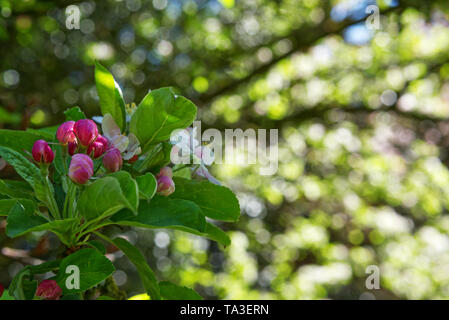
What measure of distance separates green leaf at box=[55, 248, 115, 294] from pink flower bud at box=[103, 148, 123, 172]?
12 centimetres

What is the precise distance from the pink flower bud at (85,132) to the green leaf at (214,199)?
16 cm

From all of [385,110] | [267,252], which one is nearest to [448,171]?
[385,110]

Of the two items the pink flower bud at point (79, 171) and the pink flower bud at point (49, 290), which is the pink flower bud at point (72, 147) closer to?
the pink flower bud at point (79, 171)

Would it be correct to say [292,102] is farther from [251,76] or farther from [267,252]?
[267,252]

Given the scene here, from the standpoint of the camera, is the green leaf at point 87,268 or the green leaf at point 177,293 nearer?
the green leaf at point 87,268

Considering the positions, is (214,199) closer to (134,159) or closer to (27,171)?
(134,159)

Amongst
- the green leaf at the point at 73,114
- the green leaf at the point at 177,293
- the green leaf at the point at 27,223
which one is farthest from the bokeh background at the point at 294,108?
the green leaf at the point at 27,223

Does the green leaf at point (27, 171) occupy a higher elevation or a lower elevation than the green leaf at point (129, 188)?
higher

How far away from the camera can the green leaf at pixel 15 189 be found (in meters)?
0.71

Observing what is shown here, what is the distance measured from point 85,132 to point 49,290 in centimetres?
24

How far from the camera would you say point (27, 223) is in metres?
0.64

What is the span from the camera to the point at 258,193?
149 inches

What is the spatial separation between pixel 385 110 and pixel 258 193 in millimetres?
1144

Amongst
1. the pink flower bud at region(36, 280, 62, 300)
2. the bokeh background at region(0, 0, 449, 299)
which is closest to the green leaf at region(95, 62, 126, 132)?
the pink flower bud at region(36, 280, 62, 300)
